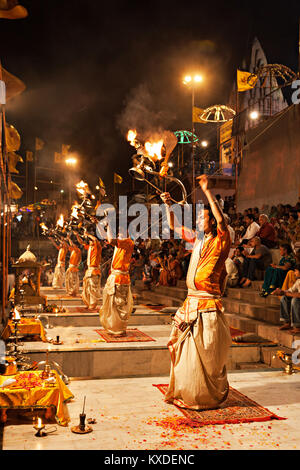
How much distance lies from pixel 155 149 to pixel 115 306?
4548mm

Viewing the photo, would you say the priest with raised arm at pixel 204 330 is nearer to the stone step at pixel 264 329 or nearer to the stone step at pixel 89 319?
the stone step at pixel 264 329

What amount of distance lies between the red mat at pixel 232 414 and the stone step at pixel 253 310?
4292 millimetres

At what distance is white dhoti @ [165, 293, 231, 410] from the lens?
499cm

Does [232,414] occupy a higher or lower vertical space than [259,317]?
lower

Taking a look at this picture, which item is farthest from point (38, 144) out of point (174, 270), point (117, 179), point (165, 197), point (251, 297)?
point (165, 197)

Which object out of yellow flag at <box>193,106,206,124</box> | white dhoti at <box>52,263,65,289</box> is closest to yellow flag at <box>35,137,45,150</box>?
white dhoti at <box>52,263,65,289</box>

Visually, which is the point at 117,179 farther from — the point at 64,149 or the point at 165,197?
the point at 165,197

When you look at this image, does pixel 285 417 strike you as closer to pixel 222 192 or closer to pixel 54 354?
pixel 54 354

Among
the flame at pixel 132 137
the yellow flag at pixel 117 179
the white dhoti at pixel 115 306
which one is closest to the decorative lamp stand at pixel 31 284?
the white dhoti at pixel 115 306

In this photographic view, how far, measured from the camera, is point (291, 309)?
815 cm

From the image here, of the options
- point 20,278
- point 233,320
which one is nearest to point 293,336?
point 233,320

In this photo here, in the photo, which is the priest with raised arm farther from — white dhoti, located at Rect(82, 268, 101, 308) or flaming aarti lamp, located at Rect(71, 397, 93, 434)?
white dhoti, located at Rect(82, 268, 101, 308)
